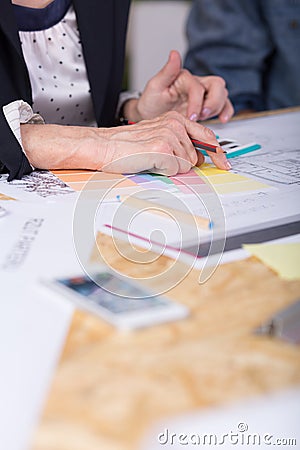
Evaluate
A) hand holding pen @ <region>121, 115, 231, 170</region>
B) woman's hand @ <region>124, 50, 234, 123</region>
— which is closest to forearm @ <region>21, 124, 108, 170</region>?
hand holding pen @ <region>121, 115, 231, 170</region>

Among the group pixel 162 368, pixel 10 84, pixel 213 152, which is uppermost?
pixel 10 84

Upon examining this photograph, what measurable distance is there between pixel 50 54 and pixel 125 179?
0.35 meters

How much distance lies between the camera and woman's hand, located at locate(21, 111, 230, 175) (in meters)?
0.89

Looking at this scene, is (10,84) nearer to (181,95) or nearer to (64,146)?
(64,146)

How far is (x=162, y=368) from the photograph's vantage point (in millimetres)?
446

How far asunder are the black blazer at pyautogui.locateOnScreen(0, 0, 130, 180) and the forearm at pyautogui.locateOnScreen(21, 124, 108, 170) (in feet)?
0.07

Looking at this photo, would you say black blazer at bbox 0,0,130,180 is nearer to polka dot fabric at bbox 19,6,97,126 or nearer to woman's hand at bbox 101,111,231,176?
polka dot fabric at bbox 19,6,97,126

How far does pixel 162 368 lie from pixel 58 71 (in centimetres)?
80

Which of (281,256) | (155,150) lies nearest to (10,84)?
(155,150)

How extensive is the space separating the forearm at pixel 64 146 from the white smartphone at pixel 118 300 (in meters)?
0.36

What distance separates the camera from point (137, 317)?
1.62 ft

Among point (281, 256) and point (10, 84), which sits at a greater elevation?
Result: point (10, 84)

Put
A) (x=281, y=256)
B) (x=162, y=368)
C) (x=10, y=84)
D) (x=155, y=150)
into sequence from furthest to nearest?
1. (x=10, y=84)
2. (x=155, y=150)
3. (x=281, y=256)
4. (x=162, y=368)

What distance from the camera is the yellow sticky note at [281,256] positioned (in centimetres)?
60
